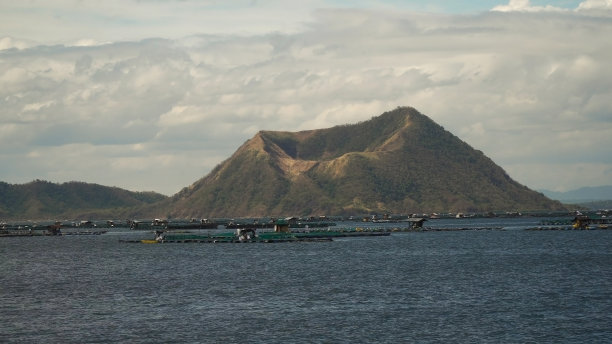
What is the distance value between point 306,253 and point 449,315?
92.2m

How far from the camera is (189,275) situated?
129500 millimetres

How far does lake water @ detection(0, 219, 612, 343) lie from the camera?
75188 millimetres

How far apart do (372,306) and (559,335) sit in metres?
23.8

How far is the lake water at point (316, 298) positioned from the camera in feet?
247

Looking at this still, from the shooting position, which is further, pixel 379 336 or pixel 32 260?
pixel 32 260

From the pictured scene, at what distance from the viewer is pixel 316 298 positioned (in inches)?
3871

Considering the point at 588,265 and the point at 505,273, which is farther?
the point at 588,265

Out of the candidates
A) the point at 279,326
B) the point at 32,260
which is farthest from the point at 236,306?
the point at 32,260

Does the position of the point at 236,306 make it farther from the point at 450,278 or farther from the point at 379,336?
the point at 450,278

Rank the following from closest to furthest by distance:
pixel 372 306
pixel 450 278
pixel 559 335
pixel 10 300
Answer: pixel 559 335 → pixel 372 306 → pixel 10 300 → pixel 450 278

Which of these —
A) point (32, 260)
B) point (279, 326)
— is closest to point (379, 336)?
point (279, 326)

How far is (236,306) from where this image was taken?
9275 cm

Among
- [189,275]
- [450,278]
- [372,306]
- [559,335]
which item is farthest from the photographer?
[189,275]

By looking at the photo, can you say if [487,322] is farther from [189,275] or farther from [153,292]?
[189,275]
